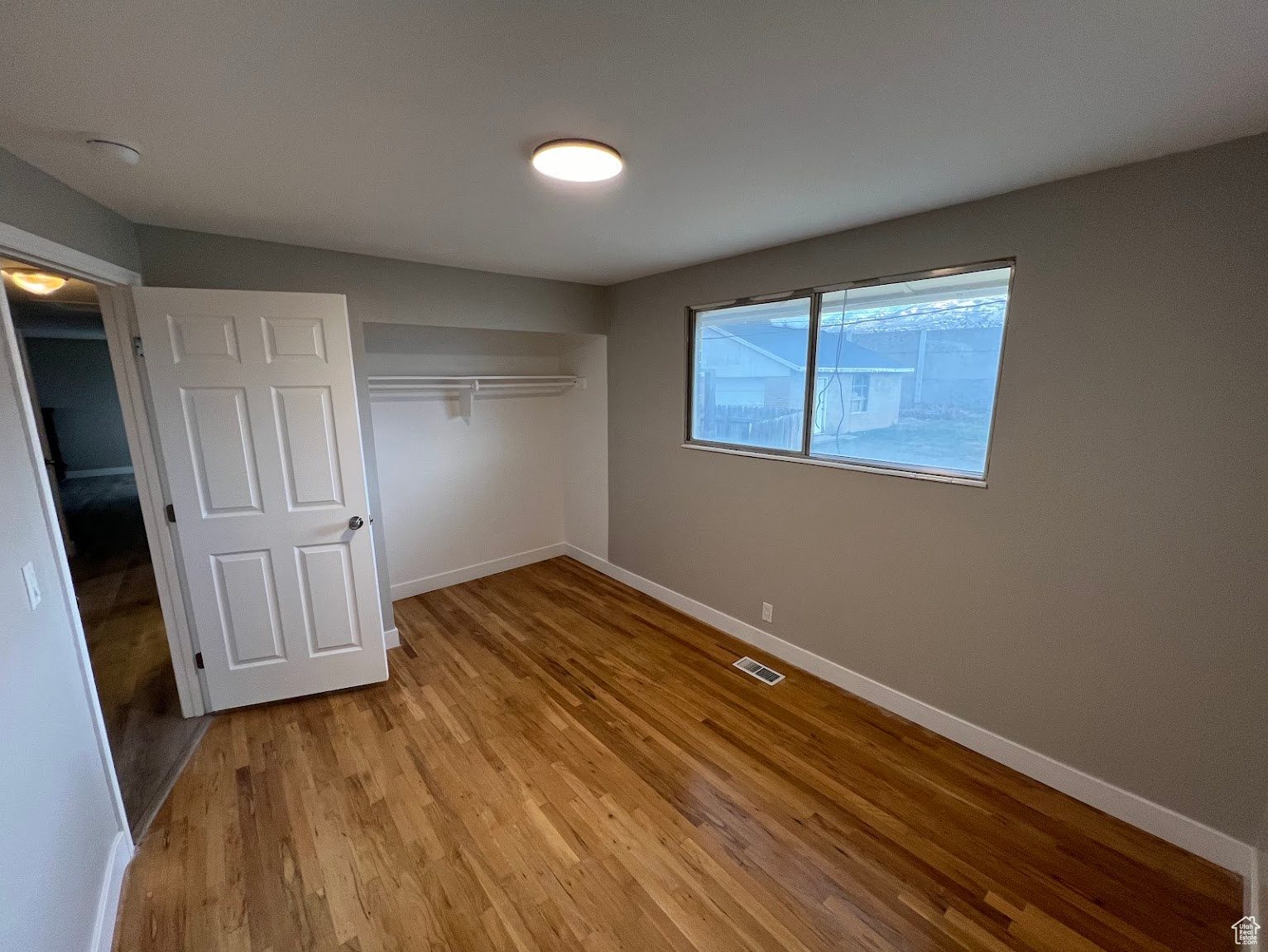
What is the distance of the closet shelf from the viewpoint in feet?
11.0

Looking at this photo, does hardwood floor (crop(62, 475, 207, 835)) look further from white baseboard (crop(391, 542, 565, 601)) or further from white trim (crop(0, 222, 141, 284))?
white trim (crop(0, 222, 141, 284))

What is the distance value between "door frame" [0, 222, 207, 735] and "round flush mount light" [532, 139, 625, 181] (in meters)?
1.65

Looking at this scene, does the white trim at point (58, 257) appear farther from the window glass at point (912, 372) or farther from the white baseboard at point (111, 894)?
the window glass at point (912, 372)

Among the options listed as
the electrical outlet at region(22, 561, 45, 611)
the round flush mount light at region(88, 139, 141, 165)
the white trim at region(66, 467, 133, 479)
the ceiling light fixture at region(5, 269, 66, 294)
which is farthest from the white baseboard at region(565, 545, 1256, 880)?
the white trim at region(66, 467, 133, 479)

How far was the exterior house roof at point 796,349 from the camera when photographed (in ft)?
7.83

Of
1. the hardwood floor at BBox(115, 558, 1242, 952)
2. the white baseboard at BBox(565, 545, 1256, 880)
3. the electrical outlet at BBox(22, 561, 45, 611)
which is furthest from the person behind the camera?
the white baseboard at BBox(565, 545, 1256, 880)

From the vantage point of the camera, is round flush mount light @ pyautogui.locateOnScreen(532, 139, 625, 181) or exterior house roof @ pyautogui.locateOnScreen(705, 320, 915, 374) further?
exterior house roof @ pyautogui.locateOnScreen(705, 320, 915, 374)

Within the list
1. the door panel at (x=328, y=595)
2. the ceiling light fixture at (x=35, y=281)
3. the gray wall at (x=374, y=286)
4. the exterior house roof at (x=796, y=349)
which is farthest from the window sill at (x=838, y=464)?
the ceiling light fixture at (x=35, y=281)

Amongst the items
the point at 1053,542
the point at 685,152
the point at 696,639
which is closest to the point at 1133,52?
the point at 685,152

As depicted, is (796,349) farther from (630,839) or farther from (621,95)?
(630,839)

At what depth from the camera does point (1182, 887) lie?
1.61 metres

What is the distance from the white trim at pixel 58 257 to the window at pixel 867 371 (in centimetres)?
276

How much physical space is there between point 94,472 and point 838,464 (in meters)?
11.6

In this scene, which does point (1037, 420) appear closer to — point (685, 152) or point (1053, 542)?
point (1053, 542)
